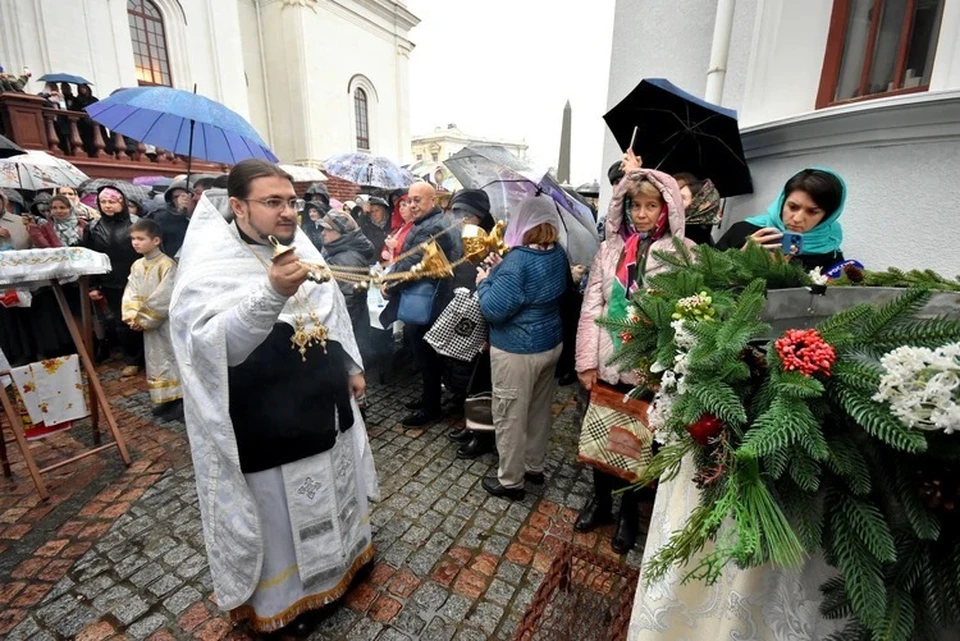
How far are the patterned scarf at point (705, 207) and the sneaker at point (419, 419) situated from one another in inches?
117

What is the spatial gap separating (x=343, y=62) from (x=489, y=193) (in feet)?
72.6

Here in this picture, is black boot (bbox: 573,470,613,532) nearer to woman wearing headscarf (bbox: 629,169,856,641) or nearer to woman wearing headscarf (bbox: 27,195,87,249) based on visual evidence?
woman wearing headscarf (bbox: 629,169,856,641)

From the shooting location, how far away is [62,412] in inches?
149

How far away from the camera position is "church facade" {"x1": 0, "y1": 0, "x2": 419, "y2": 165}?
38.6 ft

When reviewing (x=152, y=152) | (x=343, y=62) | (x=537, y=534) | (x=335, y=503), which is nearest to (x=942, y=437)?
(x=335, y=503)

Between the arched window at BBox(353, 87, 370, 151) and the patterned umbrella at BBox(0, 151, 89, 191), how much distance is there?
17.8 meters

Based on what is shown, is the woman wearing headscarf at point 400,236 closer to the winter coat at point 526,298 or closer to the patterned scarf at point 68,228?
the winter coat at point 526,298

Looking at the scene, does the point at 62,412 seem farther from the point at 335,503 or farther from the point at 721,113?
the point at 721,113

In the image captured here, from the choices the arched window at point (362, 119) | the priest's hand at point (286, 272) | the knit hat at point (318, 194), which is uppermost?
the arched window at point (362, 119)

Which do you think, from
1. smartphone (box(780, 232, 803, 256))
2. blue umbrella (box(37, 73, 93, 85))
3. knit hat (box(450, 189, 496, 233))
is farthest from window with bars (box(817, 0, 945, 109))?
blue umbrella (box(37, 73, 93, 85))

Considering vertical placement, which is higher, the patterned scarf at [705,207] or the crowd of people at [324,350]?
the patterned scarf at [705,207]

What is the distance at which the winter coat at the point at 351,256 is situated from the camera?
4809 mm

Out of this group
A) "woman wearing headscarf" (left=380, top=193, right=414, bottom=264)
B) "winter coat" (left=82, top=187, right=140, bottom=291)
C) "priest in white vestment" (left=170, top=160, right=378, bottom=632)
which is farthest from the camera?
"winter coat" (left=82, top=187, right=140, bottom=291)

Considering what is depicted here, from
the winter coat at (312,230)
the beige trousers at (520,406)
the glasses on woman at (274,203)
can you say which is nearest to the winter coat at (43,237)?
the winter coat at (312,230)
